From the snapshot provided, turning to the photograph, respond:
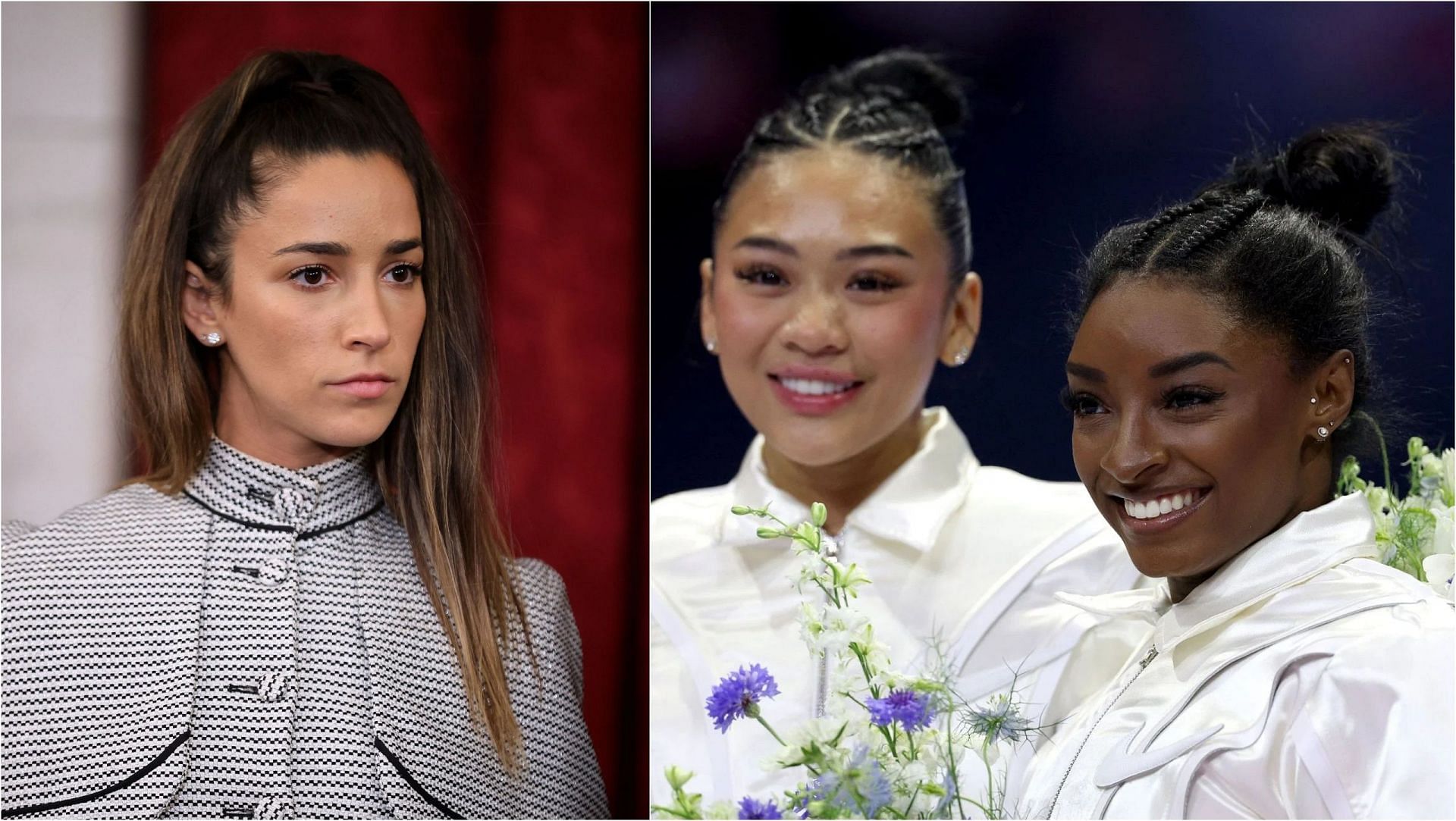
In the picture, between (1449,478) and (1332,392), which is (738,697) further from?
(1449,478)

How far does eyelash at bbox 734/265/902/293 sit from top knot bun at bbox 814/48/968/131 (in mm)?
246

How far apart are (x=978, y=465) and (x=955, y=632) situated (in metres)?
0.25

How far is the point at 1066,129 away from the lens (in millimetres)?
2168

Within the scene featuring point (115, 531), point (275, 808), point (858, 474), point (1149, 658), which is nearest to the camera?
point (1149, 658)

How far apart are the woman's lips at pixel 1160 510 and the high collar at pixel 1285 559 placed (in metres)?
0.08

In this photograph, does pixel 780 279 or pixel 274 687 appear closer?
pixel 274 687

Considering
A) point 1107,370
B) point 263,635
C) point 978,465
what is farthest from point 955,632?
point 263,635

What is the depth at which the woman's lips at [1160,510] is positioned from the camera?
183 centimetres

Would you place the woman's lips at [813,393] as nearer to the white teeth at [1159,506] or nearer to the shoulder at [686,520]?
the shoulder at [686,520]

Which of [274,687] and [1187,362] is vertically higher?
[1187,362]

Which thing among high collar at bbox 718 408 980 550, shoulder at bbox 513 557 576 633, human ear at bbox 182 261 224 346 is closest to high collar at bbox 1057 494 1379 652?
high collar at bbox 718 408 980 550

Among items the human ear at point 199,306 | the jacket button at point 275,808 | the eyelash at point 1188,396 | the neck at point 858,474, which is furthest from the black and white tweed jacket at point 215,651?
the eyelash at point 1188,396

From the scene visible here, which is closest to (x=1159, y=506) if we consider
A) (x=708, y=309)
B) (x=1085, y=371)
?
(x=1085, y=371)

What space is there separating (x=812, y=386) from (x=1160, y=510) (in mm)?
573
